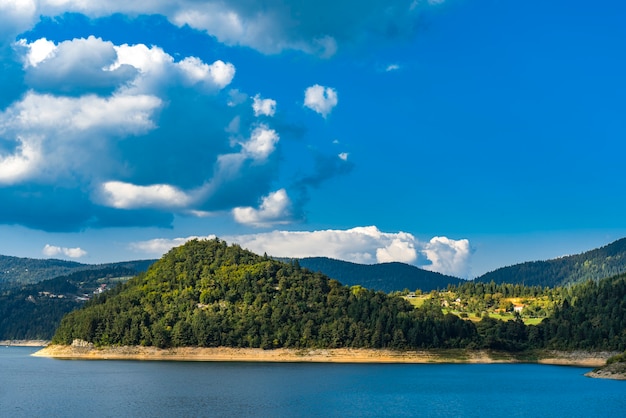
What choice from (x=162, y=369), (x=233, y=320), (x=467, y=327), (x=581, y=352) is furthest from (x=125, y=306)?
(x=581, y=352)

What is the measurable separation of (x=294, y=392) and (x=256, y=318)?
7873cm

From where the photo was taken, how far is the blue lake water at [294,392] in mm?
80562

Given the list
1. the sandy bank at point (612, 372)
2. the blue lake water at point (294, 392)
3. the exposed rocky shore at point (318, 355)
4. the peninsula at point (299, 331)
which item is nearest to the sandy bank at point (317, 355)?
the exposed rocky shore at point (318, 355)

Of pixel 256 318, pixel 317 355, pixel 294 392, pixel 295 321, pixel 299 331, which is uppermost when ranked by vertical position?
pixel 256 318

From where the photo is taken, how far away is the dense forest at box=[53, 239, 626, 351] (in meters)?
171

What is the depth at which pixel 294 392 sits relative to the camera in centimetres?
9725

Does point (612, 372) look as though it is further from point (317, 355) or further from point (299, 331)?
point (299, 331)

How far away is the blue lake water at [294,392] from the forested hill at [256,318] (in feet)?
85.7

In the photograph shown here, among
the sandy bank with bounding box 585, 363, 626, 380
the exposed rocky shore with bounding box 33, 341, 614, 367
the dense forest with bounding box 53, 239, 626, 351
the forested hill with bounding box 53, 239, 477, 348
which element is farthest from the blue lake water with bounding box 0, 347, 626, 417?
the dense forest with bounding box 53, 239, 626, 351

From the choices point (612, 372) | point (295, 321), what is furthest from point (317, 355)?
point (612, 372)

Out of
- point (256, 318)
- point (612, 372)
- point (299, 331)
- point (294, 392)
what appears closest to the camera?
point (294, 392)

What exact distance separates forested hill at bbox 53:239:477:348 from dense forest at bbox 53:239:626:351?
10.0 inches

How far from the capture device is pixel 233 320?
176 meters

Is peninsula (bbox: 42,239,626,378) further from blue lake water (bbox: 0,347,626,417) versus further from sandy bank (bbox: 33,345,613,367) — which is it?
blue lake water (bbox: 0,347,626,417)
